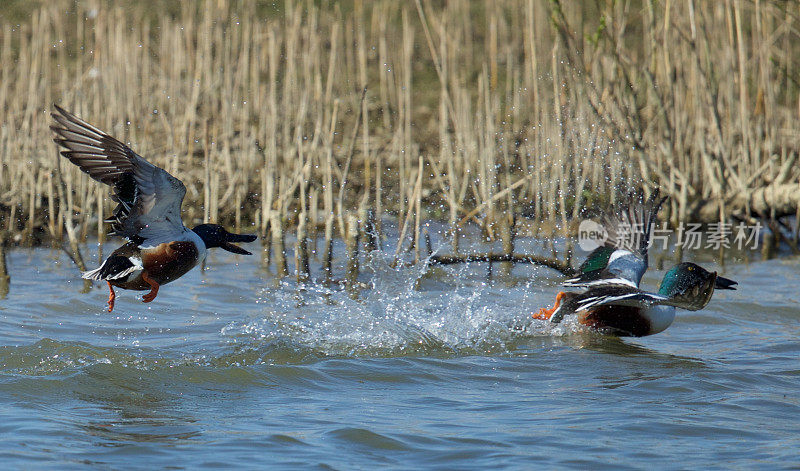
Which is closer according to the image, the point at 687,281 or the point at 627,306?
the point at 627,306

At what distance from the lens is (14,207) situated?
8.23 metres

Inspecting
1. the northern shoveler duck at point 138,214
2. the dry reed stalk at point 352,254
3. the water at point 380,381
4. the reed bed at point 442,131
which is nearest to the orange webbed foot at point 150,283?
the northern shoveler duck at point 138,214

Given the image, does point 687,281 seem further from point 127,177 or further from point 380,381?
point 127,177

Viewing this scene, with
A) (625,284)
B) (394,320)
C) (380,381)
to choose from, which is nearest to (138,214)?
(380,381)

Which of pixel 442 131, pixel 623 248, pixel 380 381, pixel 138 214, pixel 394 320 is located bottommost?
pixel 380 381

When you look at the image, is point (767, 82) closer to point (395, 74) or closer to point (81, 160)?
point (395, 74)

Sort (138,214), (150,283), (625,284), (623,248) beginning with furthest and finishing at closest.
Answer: (623,248) < (625,284) < (150,283) < (138,214)

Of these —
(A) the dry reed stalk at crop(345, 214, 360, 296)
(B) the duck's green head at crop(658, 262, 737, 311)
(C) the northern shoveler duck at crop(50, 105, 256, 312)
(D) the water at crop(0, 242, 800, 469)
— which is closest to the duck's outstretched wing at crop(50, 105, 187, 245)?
(C) the northern shoveler duck at crop(50, 105, 256, 312)

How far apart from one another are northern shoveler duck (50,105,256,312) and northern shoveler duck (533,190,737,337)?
7.18 ft

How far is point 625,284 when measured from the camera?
5695 mm

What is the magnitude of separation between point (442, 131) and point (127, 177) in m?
4.53

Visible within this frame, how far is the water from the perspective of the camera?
3.80 m

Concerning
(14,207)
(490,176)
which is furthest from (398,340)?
(14,207)

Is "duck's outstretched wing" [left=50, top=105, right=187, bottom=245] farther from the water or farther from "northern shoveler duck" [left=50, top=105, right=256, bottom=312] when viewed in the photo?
the water
